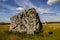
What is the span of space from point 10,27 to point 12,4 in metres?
0.85

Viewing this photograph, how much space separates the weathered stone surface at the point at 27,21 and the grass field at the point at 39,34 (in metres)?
0.20

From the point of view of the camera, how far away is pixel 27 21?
662 cm

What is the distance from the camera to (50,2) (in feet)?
20.7

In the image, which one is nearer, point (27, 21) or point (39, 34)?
point (39, 34)

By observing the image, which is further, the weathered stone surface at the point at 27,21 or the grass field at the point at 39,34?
the weathered stone surface at the point at 27,21

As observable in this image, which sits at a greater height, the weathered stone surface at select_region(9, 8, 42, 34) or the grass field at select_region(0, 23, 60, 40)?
the weathered stone surface at select_region(9, 8, 42, 34)

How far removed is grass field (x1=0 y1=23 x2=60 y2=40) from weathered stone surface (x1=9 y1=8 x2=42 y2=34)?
20 cm

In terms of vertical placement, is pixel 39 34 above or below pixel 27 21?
below

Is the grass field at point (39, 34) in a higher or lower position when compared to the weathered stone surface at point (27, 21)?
lower

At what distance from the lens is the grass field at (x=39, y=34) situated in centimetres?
625

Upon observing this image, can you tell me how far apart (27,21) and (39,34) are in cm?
63

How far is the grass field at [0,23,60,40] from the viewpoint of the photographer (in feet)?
20.5

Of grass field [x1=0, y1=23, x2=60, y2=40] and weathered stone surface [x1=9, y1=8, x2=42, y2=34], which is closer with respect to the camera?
grass field [x1=0, y1=23, x2=60, y2=40]

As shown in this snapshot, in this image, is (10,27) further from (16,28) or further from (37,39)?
(37,39)
